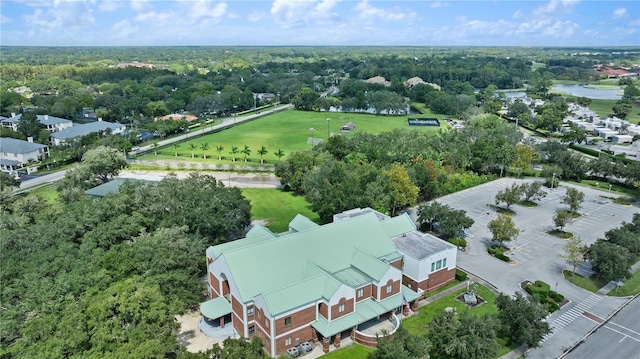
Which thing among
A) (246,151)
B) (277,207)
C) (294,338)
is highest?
(246,151)

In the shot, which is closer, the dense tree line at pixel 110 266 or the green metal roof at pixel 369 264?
the dense tree line at pixel 110 266

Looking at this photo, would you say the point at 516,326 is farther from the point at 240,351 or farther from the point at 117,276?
the point at 117,276

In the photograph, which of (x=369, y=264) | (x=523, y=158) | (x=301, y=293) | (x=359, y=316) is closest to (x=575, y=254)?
(x=369, y=264)

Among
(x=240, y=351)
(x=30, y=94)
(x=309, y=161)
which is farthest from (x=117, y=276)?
(x=30, y=94)

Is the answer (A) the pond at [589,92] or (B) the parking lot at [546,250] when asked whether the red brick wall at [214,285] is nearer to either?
(B) the parking lot at [546,250]

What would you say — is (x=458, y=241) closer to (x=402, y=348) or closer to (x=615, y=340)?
(x=615, y=340)

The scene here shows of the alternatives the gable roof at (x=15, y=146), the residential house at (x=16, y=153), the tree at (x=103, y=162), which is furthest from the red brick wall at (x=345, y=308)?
the gable roof at (x=15, y=146)
